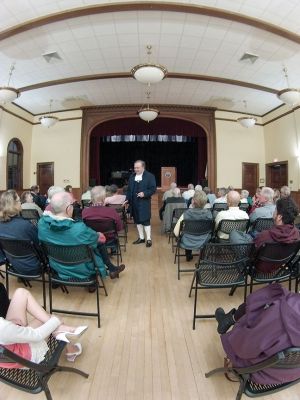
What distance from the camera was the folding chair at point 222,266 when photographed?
2.26 m

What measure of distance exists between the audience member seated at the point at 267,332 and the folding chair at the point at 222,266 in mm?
881

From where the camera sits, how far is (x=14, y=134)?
9555mm

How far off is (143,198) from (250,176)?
724 centimetres

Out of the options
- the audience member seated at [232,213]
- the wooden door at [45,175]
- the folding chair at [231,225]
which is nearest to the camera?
the folding chair at [231,225]

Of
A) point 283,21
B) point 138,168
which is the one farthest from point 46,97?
point 283,21

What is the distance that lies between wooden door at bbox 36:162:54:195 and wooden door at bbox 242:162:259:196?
732 cm

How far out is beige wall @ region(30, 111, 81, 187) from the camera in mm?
10250

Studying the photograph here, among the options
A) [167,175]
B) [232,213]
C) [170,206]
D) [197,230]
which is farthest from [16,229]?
[167,175]

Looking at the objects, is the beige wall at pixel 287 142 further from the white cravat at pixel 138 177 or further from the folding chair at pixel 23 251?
the folding chair at pixel 23 251

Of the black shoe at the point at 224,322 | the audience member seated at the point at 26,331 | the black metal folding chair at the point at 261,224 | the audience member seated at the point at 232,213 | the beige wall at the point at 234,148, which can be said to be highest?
A: the beige wall at the point at 234,148

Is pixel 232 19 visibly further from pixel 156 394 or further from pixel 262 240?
pixel 156 394

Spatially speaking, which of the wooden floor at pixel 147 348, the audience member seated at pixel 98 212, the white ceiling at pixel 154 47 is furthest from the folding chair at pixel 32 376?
the white ceiling at pixel 154 47

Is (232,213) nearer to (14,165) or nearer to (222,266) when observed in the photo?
(222,266)

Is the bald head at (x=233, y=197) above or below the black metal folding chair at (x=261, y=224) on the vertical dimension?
above
